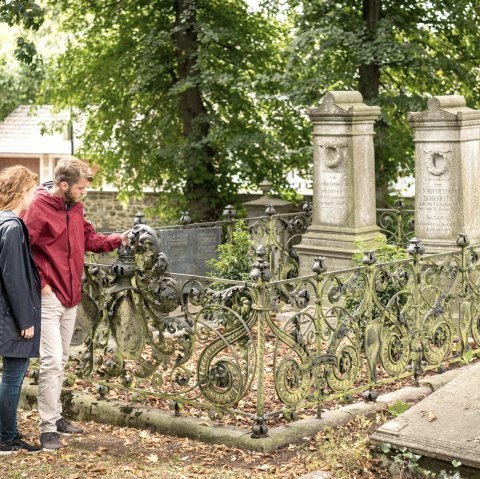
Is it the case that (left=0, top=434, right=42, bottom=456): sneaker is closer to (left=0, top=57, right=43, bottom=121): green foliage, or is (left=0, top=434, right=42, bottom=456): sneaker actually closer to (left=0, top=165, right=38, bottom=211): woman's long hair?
(left=0, top=165, right=38, bottom=211): woman's long hair

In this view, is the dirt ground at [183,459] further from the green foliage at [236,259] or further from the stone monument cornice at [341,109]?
the stone monument cornice at [341,109]

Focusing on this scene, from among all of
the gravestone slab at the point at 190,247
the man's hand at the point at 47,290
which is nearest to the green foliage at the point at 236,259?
the gravestone slab at the point at 190,247

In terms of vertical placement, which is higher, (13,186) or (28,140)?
(28,140)

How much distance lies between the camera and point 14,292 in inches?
250

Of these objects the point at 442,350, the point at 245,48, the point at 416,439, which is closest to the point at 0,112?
the point at 245,48

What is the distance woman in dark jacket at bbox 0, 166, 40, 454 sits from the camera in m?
6.36

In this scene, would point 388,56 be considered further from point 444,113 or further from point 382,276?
point 382,276

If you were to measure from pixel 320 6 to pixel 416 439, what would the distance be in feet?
41.0

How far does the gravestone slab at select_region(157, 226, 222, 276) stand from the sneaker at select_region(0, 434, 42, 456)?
5646 mm

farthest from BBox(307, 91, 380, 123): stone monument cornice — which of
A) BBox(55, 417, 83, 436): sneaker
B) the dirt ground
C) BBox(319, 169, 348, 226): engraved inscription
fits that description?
BBox(55, 417, 83, 436): sneaker

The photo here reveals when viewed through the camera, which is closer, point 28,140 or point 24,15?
point 24,15

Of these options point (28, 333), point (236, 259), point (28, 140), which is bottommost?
point (28, 333)

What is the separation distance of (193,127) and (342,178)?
7626 mm

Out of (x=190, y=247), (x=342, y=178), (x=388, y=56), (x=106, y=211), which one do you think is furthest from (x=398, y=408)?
(x=106, y=211)
